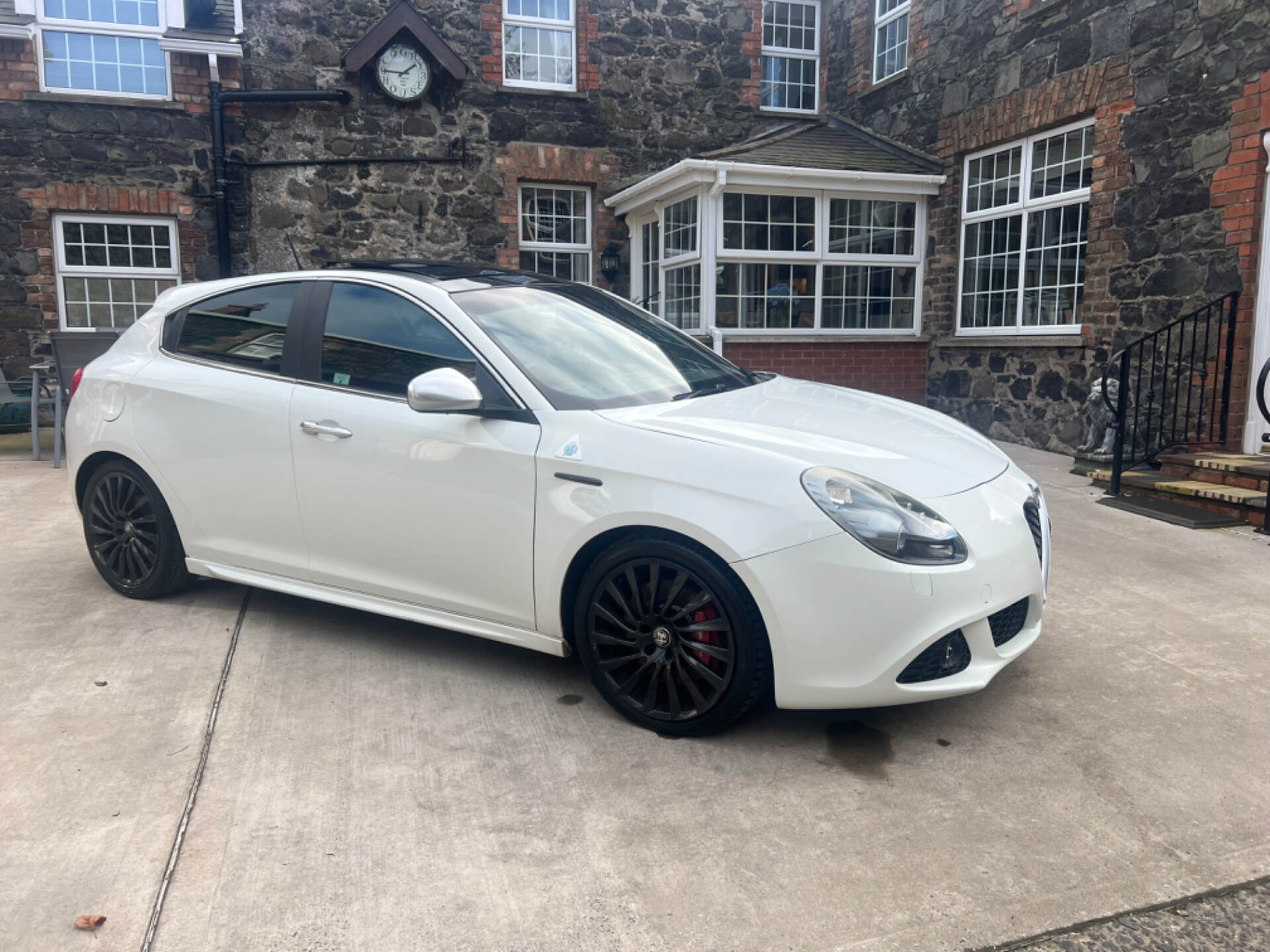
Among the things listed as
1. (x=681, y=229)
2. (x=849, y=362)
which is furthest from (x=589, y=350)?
(x=849, y=362)

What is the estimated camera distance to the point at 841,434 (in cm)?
327

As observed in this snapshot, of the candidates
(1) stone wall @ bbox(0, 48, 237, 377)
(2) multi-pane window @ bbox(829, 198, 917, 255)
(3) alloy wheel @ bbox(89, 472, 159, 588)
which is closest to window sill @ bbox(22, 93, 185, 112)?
(1) stone wall @ bbox(0, 48, 237, 377)

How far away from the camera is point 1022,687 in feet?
11.6

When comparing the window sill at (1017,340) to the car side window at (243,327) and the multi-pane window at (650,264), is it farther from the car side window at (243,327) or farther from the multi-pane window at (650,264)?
the car side window at (243,327)

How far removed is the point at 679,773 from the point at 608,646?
513 millimetres

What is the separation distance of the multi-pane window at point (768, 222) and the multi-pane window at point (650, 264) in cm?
133

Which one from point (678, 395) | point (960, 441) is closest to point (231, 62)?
point (678, 395)

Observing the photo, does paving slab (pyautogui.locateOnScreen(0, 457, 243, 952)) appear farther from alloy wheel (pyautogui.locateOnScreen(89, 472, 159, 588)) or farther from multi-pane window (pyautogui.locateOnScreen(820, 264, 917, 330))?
multi-pane window (pyautogui.locateOnScreen(820, 264, 917, 330))

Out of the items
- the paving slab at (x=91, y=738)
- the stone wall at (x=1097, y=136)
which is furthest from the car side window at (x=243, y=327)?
the stone wall at (x=1097, y=136)

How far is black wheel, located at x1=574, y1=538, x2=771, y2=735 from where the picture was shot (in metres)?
2.93

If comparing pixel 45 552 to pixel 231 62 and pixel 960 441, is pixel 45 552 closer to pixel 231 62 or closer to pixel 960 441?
pixel 960 441

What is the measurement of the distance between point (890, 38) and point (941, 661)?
38.3 ft

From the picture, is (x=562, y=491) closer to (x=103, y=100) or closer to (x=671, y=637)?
(x=671, y=637)

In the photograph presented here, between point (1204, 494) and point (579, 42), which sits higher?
point (579, 42)
